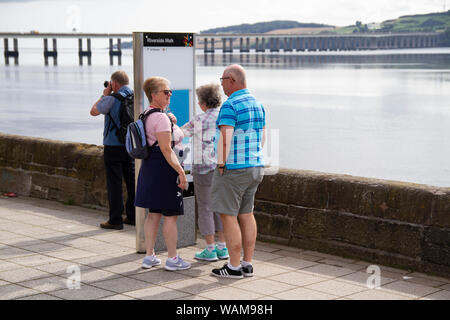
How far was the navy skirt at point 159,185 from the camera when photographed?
5.83m

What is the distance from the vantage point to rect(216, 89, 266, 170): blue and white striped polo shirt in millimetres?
5445

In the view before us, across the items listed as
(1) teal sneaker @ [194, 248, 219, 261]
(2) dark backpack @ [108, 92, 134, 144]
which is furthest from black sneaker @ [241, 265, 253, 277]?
(2) dark backpack @ [108, 92, 134, 144]

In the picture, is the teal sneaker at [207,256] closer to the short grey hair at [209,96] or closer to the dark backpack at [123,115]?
the short grey hair at [209,96]

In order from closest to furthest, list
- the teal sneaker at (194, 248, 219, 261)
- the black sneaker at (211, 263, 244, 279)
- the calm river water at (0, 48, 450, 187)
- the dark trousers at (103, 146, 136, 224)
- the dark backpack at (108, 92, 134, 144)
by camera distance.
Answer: the black sneaker at (211, 263, 244, 279) < the teal sneaker at (194, 248, 219, 261) < the dark backpack at (108, 92, 134, 144) < the dark trousers at (103, 146, 136, 224) < the calm river water at (0, 48, 450, 187)

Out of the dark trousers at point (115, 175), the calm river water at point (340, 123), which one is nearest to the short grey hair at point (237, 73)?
the dark trousers at point (115, 175)

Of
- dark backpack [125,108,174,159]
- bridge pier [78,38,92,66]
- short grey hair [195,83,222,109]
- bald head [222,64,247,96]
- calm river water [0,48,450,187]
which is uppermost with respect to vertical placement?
bridge pier [78,38,92,66]

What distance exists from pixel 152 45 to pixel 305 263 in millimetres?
2373

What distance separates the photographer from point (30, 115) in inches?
1677

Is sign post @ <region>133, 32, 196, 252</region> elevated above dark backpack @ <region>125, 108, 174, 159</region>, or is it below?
above

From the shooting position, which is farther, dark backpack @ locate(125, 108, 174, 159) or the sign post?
the sign post

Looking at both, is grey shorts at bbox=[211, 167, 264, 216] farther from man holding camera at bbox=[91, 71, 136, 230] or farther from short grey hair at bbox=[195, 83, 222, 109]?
man holding camera at bbox=[91, 71, 136, 230]

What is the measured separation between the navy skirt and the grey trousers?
1.31ft
